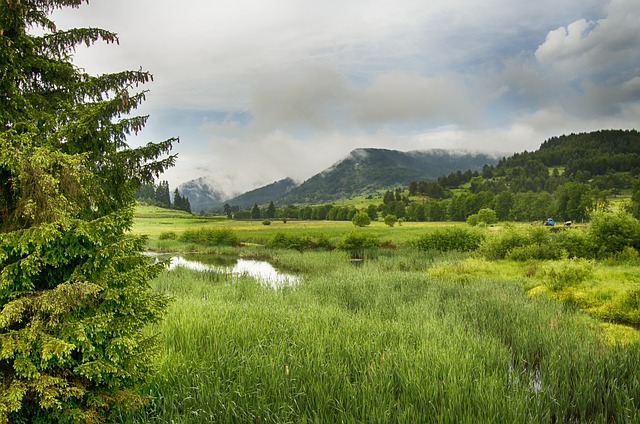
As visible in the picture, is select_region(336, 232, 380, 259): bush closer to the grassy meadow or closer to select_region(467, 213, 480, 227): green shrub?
select_region(467, 213, 480, 227): green shrub

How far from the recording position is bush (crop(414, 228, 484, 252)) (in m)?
35.2

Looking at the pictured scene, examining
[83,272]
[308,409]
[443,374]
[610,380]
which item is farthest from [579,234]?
[83,272]

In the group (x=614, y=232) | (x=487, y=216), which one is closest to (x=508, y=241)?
(x=614, y=232)

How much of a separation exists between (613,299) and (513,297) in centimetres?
337

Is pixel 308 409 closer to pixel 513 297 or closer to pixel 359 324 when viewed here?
pixel 359 324

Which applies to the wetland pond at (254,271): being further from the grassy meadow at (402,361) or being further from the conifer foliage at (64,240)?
the conifer foliage at (64,240)

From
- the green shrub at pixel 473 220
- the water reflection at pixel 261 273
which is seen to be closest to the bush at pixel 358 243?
the water reflection at pixel 261 273

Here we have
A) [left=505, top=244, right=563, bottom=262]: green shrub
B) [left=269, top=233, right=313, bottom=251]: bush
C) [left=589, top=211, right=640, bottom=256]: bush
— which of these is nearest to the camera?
[left=589, top=211, right=640, bottom=256]: bush

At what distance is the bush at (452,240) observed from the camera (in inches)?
1384

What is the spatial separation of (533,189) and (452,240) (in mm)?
54077

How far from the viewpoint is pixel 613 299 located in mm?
12922

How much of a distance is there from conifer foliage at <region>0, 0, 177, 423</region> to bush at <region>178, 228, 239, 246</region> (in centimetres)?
4883

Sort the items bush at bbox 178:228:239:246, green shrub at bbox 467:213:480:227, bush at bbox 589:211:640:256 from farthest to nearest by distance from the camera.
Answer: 1. green shrub at bbox 467:213:480:227
2. bush at bbox 178:228:239:246
3. bush at bbox 589:211:640:256

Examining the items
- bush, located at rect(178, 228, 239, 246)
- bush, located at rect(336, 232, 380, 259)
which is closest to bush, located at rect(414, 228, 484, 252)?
bush, located at rect(336, 232, 380, 259)
